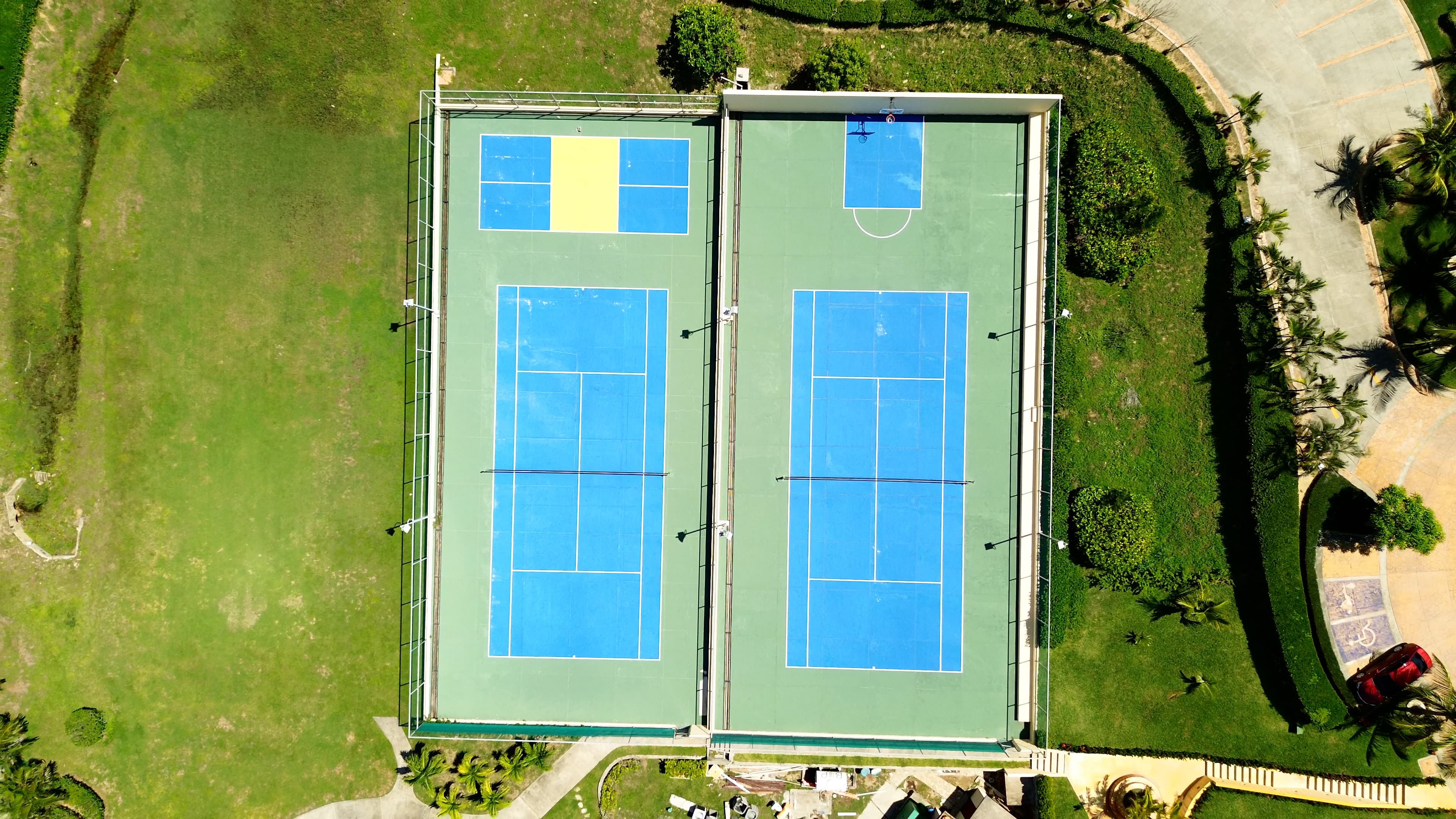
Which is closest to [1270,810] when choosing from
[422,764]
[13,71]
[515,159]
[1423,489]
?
[1423,489]

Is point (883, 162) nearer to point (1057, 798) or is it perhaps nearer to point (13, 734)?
point (1057, 798)

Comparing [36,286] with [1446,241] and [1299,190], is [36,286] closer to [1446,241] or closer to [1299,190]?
[1299,190]

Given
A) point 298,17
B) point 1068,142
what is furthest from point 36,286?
point 1068,142

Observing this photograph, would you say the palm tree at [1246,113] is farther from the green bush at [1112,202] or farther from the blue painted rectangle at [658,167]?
the blue painted rectangle at [658,167]

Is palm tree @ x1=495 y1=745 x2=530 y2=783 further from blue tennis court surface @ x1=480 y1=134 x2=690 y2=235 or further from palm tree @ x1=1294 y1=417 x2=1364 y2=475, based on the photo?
palm tree @ x1=1294 y1=417 x2=1364 y2=475

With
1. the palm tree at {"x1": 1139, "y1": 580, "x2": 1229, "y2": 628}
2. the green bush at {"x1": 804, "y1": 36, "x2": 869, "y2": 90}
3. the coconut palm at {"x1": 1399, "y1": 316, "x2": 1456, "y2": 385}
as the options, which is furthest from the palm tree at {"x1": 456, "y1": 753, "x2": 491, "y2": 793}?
the coconut palm at {"x1": 1399, "y1": 316, "x2": 1456, "y2": 385}

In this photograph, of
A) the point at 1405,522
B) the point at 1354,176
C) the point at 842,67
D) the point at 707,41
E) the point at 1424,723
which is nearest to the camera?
→ the point at 1405,522

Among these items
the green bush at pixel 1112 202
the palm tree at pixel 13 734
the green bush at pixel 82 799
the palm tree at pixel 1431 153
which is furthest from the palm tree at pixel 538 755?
the palm tree at pixel 1431 153
